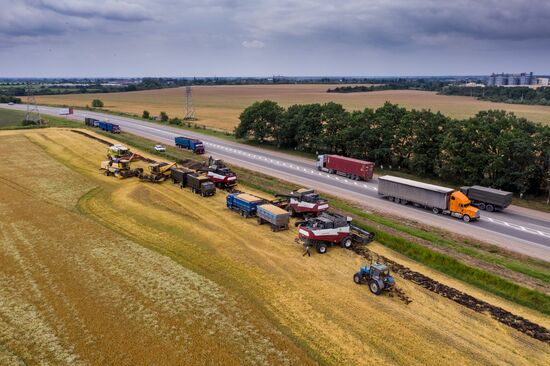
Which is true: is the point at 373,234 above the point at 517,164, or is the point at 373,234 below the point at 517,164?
below

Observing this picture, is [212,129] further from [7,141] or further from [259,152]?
[7,141]

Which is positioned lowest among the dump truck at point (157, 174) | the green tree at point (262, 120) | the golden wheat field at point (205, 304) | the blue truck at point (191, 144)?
the golden wheat field at point (205, 304)

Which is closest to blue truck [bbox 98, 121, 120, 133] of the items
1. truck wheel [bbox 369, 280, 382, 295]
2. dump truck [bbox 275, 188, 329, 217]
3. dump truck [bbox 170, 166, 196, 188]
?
dump truck [bbox 170, 166, 196, 188]

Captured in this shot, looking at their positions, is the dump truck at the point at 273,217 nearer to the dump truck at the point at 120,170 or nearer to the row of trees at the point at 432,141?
the dump truck at the point at 120,170

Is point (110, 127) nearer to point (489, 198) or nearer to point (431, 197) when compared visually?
point (431, 197)

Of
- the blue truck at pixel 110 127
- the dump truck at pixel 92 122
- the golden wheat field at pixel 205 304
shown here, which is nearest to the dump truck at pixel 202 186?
the golden wheat field at pixel 205 304

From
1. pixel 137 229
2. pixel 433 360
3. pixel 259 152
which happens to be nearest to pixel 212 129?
pixel 259 152
